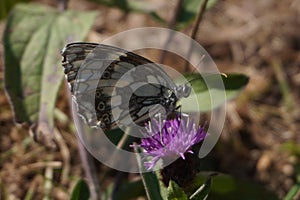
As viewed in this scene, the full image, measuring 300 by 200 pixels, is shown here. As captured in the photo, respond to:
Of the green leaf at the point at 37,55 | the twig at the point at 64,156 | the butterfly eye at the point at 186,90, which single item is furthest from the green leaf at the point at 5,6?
the butterfly eye at the point at 186,90

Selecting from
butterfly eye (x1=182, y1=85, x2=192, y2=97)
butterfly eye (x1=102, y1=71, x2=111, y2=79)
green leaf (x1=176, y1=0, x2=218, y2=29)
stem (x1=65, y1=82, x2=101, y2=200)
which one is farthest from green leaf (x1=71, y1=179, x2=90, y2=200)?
green leaf (x1=176, y1=0, x2=218, y2=29)

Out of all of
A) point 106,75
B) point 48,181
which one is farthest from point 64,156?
point 106,75

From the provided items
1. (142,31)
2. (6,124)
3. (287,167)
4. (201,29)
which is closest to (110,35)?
(142,31)

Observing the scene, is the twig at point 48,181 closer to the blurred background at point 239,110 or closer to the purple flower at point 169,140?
the blurred background at point 239,110

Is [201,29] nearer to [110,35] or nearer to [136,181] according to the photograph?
[110,35]

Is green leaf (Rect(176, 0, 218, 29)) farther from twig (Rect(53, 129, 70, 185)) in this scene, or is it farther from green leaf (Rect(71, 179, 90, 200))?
green leaf (Rect(71, 179, 90, 200))

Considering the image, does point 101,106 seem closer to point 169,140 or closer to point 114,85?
point 114,85

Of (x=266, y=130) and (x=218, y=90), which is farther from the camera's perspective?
(x=266, y=130)
